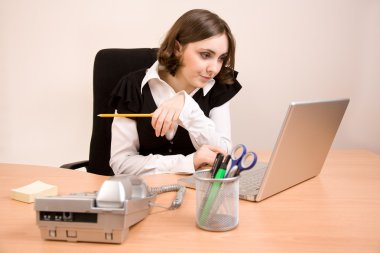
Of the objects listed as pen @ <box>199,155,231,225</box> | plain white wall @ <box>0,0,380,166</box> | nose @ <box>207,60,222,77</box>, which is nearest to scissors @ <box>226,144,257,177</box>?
pen @ <box>199,155,231,225</box>

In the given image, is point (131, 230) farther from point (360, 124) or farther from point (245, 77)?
point (360, 124)

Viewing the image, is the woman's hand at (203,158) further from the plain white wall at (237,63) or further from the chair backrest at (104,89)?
the plain white wall at (237,63)

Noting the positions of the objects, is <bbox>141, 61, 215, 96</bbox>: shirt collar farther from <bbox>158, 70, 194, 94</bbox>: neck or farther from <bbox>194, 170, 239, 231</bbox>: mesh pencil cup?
<bbox>194, 170, 239, 231</bbox>: mesh pencil cup

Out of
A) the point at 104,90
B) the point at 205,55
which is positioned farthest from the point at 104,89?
the point at 205,55

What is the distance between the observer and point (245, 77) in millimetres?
2016

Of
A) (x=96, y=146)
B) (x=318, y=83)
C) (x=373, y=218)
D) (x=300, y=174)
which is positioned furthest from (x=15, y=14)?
(x=373, y=218)

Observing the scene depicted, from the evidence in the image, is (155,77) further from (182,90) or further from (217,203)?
(217,203)

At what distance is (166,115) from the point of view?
1081mm

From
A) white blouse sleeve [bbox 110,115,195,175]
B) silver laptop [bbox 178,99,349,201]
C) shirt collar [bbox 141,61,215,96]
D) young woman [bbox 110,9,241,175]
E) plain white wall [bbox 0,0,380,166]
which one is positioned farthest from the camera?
plain white wall [bbox 0,0,380,166]

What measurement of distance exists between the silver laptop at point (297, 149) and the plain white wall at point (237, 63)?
1.01 metres

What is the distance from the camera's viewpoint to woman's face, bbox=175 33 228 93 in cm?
139

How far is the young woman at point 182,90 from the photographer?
135cm

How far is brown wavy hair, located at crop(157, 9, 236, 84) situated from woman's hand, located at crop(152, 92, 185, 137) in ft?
1.16

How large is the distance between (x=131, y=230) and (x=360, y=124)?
1.64m
